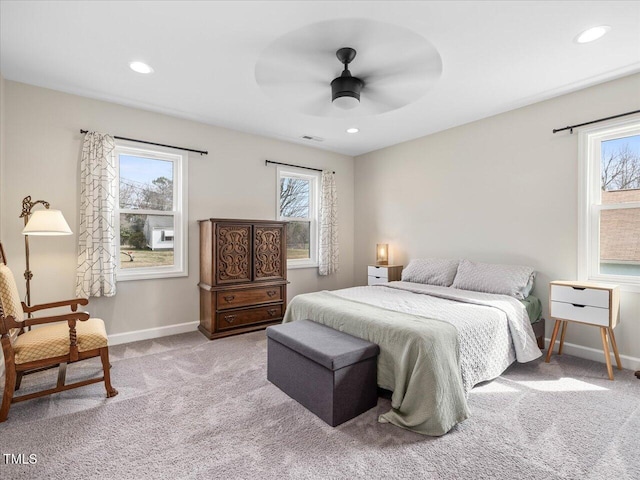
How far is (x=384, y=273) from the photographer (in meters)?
4.71

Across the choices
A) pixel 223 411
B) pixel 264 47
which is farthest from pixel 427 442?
pixel 264 47

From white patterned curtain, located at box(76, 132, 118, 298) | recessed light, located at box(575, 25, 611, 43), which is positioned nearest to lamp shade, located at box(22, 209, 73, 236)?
white patterned curtain, located at box(76, 132, 118, 298)

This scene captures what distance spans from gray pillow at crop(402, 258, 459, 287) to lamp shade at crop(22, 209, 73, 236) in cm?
371

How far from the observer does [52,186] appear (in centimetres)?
314

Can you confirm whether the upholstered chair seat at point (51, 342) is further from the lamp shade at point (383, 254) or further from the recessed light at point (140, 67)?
the lamp shade at point (383, 254)

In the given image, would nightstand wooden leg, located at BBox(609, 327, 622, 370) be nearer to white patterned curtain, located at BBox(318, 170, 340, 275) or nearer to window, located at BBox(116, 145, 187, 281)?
white patterned curtain, located at BBox(318, 170, 340, 275)

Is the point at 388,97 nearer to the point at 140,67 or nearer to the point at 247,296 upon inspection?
the point at 140,67

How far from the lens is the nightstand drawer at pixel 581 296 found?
8.71 feet

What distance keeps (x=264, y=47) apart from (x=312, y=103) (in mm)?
871

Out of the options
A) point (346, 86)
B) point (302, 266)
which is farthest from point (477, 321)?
point (302, 266)

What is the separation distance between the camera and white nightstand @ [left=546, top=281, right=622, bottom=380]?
263cm

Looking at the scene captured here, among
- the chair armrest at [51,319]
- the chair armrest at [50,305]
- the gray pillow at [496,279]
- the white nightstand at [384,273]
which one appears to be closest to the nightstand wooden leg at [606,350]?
the gray pillow at [496,279]

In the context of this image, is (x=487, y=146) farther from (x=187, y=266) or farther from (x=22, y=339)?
(x=22, y=339)

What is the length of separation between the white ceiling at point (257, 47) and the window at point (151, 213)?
0.46 m
